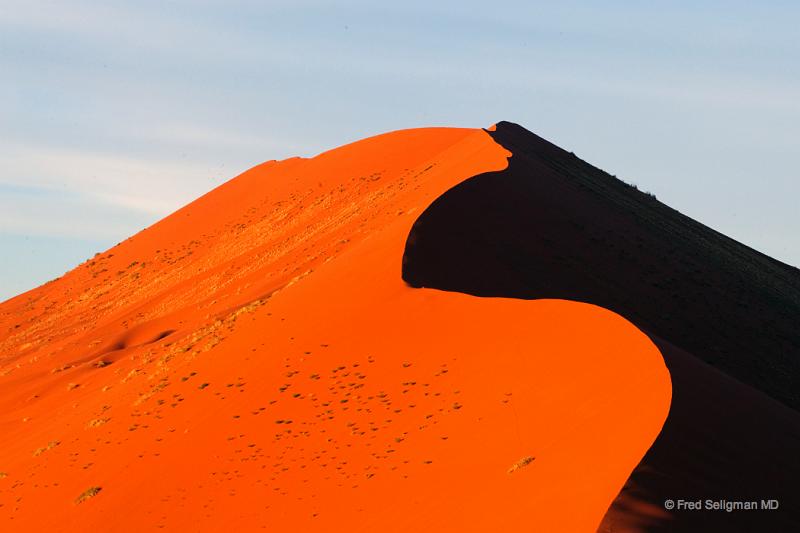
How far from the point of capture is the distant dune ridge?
45.9ft

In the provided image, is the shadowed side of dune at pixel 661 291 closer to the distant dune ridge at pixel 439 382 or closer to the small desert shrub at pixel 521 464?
the distant dune ridge at pixel 439 382

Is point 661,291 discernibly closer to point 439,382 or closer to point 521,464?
point 439,382

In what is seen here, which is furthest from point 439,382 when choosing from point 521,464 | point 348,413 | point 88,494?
point 88,494

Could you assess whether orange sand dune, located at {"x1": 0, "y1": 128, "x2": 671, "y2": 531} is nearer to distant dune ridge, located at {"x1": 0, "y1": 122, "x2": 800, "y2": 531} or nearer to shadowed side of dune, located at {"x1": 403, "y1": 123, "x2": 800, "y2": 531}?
distant dune ridge, located at {"x1": 0, "y1": 122, "x2": 800, "y2": 531}

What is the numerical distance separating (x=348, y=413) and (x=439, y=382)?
6.07 feet

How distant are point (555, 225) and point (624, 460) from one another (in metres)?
22.3

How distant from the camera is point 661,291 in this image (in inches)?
1345

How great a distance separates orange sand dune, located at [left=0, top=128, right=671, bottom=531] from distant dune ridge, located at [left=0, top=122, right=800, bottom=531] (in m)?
0.06

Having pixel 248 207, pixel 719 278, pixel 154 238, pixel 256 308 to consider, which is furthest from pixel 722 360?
pixel 154 238

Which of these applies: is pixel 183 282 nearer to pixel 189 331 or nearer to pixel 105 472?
pixel 189 331

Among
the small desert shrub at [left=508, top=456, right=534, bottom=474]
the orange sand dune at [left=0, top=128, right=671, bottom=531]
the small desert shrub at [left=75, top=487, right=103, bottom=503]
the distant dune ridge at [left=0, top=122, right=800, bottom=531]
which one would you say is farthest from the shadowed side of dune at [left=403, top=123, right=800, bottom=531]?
the small desert shrub at [left=75, top=487, right=103, bottom=503]

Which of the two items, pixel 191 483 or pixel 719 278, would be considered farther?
pixel 719 278

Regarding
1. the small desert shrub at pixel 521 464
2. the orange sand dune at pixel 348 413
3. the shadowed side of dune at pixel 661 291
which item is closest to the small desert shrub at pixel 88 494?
the orange sand dune at pixel 348 413

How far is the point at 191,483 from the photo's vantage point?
1958cm
